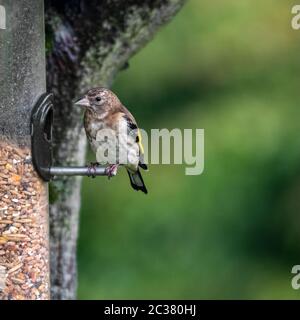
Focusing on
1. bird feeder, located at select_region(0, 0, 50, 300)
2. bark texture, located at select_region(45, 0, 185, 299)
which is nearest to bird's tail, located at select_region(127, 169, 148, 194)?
bark texture, located at select_region(45, 0, 185, 299)

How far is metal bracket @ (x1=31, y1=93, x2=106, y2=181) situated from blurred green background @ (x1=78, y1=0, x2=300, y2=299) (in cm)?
323

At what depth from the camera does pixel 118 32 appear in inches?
271

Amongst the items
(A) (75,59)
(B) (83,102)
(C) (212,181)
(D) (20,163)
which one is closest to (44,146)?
(D) (20,163)

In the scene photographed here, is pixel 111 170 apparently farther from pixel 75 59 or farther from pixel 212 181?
pixel 212 181

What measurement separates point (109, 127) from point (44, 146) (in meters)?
0.35

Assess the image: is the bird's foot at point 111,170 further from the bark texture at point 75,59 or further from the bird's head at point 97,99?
the bark texture at point 75,59

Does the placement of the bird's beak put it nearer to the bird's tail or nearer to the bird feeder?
the bird feeder

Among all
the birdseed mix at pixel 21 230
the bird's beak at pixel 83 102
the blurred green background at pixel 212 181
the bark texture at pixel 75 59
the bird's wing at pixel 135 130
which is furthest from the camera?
the blurred green background at pixel 212 181

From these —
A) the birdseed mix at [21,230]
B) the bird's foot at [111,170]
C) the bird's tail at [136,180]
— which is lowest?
the birdseed mix at [21,230]

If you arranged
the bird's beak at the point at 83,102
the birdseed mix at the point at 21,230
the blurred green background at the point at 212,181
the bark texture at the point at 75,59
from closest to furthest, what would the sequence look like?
the birdseed mix at the point at 21,230 → the bird's beak at the point at 83,102 → the bark texture at the point at 75,59 → the blurred green background at the point at 212,181

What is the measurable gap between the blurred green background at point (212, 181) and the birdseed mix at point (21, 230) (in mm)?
3278

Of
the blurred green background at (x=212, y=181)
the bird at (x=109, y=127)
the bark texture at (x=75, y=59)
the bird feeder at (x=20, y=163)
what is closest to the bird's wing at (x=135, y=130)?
the bird at (x=109, y=127)

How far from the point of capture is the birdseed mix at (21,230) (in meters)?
6.30

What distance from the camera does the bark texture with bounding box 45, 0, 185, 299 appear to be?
269 inches
